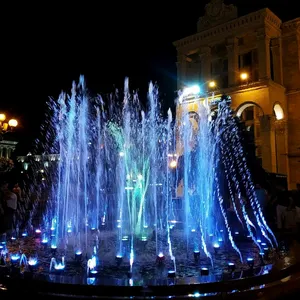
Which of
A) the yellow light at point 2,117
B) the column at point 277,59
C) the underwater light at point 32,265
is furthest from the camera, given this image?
the column at point 277,59

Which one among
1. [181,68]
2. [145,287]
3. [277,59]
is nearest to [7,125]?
[145,287]

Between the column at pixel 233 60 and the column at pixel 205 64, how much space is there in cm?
193

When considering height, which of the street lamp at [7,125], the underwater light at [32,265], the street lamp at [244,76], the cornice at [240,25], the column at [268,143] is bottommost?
the underwater light at [32,265]

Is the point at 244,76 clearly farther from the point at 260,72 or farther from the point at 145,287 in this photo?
the point at 145,287

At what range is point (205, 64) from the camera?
29.8 m

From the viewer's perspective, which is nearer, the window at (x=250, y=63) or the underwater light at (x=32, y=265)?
the underwater light at (x=32, y=265)

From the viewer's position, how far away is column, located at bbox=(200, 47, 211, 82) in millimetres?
29562

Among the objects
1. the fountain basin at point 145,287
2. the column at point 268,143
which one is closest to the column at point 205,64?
the column at point 268,143

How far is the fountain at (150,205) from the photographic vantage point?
7.29 m

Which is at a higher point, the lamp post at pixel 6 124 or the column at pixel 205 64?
the column at pixel 205 64

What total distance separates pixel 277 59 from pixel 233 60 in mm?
3218

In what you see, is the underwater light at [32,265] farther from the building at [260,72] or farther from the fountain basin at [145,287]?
the building at [260,72]

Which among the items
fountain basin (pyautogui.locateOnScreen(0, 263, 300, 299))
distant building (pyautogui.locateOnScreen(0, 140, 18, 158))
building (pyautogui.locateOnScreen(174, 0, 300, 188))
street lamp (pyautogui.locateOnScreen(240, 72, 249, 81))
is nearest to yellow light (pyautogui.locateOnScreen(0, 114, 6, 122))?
fountain basin (pyautogui.locateOnScreen(0, 263, 300, 299))

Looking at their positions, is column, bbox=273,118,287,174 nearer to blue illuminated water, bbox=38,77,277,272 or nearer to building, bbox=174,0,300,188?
building, bbox=174,0,300,188
